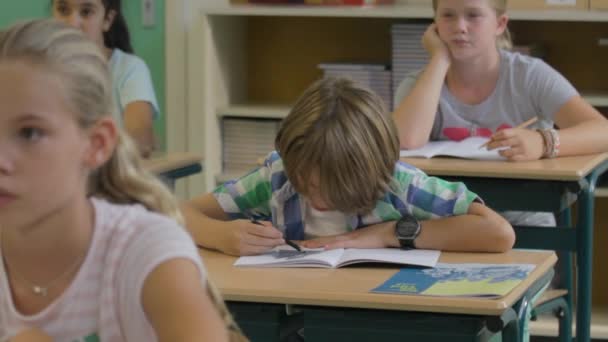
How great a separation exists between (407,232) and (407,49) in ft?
6.60

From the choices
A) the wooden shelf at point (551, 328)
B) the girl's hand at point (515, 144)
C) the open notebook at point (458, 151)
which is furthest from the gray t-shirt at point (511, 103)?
the wooden shelf at point (551, 328)

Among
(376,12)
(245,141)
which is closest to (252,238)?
(376,12)

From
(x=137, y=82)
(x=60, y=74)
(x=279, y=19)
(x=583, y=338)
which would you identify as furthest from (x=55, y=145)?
(x=279, y=19)

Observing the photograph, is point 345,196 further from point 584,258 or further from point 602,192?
point 602,192

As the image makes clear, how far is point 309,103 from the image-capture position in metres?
2.29

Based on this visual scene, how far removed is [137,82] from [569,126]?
1450mm

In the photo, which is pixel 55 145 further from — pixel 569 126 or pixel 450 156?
pixel 569 126

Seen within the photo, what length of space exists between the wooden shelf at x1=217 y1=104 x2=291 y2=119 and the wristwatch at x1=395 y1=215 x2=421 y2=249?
198cm

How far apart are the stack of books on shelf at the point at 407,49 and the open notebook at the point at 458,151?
0.98 metres

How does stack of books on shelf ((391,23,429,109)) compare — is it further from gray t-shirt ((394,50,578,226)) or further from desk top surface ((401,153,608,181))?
desk top surface ((401,153,608,181))

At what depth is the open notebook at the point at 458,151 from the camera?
3084 millimetres

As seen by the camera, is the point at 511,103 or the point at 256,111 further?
the point at 256,111

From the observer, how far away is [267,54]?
15.7ft

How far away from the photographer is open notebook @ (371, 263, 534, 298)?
1.99 metres
